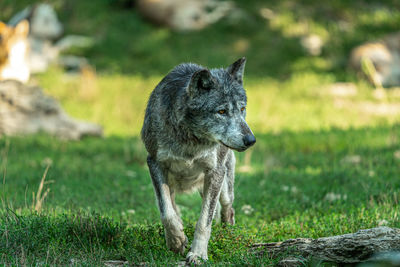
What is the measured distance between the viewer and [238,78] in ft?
→ 17.6

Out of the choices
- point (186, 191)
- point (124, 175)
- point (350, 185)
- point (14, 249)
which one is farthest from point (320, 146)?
point (14, 249)

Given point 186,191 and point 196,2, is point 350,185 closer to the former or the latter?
point 186,191

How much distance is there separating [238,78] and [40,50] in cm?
1496

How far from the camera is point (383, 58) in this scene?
1642 centimetres

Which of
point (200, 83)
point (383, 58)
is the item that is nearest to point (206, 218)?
point (200, 83)

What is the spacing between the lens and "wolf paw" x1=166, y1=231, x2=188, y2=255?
5.09 metres

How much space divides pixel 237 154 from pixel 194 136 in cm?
470

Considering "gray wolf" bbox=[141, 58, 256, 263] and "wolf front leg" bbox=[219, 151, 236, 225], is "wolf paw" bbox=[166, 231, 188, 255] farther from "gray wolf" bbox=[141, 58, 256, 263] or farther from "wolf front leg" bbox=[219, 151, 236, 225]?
"wolf front leg" bbox=[219, 151, 236, 225]

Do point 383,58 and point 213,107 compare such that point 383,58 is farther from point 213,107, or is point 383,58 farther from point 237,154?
point 213,107

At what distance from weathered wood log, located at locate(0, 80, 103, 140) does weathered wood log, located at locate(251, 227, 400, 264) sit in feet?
25.8

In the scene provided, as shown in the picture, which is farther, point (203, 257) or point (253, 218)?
point (253, 218)

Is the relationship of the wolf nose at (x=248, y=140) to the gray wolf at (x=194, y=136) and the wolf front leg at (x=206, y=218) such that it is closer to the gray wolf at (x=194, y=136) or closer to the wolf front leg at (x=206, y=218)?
the gray wolf at (x=194, y=136)

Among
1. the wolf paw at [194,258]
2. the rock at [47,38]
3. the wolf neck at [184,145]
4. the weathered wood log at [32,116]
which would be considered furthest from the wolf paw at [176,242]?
the rock at [47,38]

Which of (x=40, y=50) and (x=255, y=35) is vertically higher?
(x=255, y=35)
